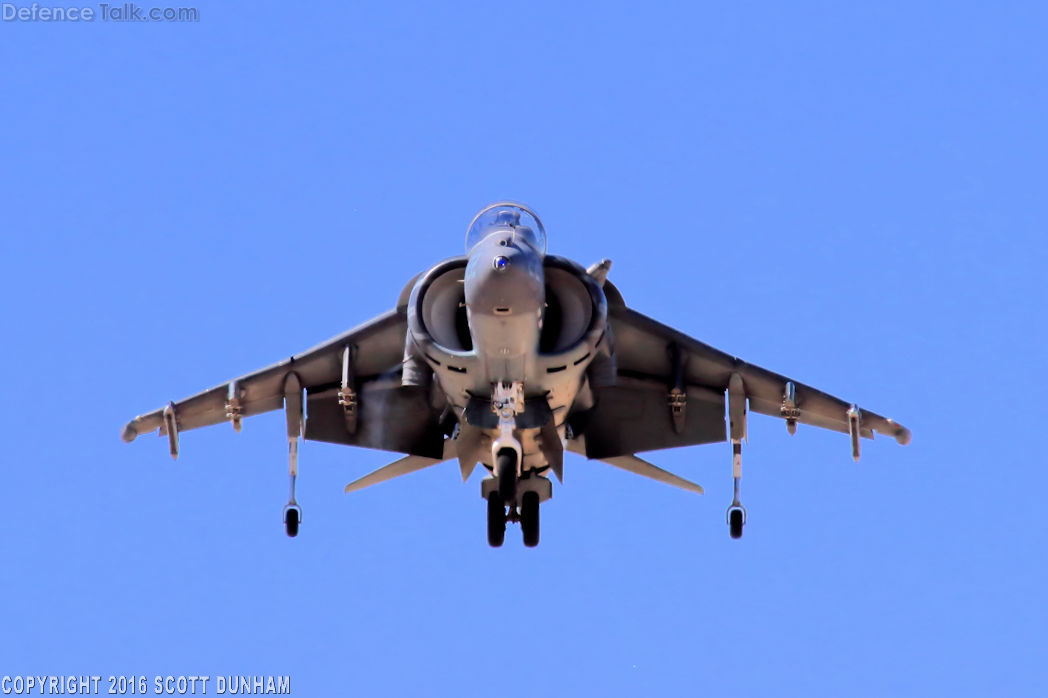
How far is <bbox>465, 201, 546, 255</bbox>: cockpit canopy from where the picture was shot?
71.9ft

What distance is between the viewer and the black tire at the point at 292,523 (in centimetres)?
2367

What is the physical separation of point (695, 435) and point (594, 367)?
8.24 feet

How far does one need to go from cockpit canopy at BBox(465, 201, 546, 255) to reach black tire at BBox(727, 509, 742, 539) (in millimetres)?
4204

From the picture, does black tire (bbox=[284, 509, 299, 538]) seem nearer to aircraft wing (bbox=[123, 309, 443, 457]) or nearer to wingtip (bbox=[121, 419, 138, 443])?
aircraft wing (bbox=[123, 309, 443, 457])

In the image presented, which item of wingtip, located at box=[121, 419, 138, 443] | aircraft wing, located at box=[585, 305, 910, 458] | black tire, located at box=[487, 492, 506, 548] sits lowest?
black tire, located at box=[487, 492, 506, 548]

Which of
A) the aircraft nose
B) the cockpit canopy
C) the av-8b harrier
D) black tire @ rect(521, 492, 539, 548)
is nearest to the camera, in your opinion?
the aircraft nose

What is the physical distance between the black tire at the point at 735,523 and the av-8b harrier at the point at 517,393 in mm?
17

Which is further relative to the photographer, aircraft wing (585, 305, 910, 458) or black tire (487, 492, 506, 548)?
aircraft wing (585, 305, 910, 458)

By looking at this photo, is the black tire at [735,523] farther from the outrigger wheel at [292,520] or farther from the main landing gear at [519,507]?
the outrigger wheel at [292,520]

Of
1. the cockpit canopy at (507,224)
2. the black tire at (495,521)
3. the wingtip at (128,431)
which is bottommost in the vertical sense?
the black tire at (495,521)

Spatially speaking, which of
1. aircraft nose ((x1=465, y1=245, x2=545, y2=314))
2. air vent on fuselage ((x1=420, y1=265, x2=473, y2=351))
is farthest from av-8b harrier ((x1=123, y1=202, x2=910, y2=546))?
aircraft nose ((x1=465, y1=245, x2=545, y2=314))

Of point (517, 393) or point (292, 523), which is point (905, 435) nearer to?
point (517, 393)

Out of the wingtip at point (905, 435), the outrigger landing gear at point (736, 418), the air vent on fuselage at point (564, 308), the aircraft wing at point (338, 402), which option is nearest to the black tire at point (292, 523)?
the aircraft wing at point (338, 402)

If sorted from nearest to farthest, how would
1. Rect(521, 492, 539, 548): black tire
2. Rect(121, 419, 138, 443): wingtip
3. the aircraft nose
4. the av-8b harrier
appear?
the aircraft nose < the av-8b harrier < Rect(521, 492, 539, 548): black tire < Rect(121, 419, 138, 443): wingtip
